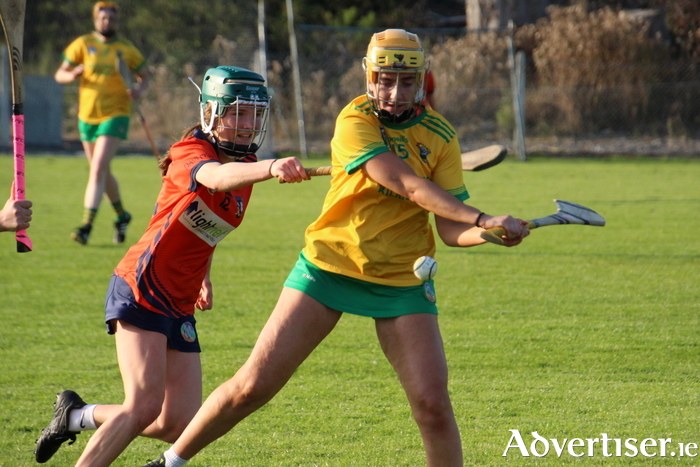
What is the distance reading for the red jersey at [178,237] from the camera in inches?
138

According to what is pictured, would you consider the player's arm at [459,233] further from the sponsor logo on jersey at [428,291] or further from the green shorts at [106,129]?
the green shorts at [106,129]

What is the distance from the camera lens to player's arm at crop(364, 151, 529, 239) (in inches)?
128

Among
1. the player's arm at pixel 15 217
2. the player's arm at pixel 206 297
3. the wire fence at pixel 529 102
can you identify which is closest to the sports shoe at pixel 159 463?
the player's arm at pixel 206 297

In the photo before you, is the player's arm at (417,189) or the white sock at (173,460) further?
the white sock at (173,460)

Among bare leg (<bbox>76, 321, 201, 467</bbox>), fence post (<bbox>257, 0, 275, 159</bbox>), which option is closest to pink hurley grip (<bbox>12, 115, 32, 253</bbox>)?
bare leg (<bbox>76, 321, 201, 467</bbox>)

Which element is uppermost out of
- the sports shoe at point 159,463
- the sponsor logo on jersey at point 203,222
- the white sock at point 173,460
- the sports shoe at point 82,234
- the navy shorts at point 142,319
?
the sponsor logo on jersey at point 203,222

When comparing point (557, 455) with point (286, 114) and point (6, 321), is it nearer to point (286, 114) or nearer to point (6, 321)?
point (6, 321)

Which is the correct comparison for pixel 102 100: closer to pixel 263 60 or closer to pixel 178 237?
pixel 178 237

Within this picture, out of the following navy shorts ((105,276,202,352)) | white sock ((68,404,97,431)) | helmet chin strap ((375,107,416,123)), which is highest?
helmet chin strap ((375,107,416,123))

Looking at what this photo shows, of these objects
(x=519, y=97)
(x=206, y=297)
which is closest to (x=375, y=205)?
(x=206, y=297)

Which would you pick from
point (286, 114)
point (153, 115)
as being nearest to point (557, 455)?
point (286, 114)

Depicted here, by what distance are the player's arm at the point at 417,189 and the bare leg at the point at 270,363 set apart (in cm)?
58

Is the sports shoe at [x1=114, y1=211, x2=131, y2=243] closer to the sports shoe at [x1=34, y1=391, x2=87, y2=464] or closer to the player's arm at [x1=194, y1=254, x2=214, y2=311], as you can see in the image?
the player's arm at [x1=194, y1=254, x2=214, y2=311]

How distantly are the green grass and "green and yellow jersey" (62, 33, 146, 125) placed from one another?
4.81 feet
